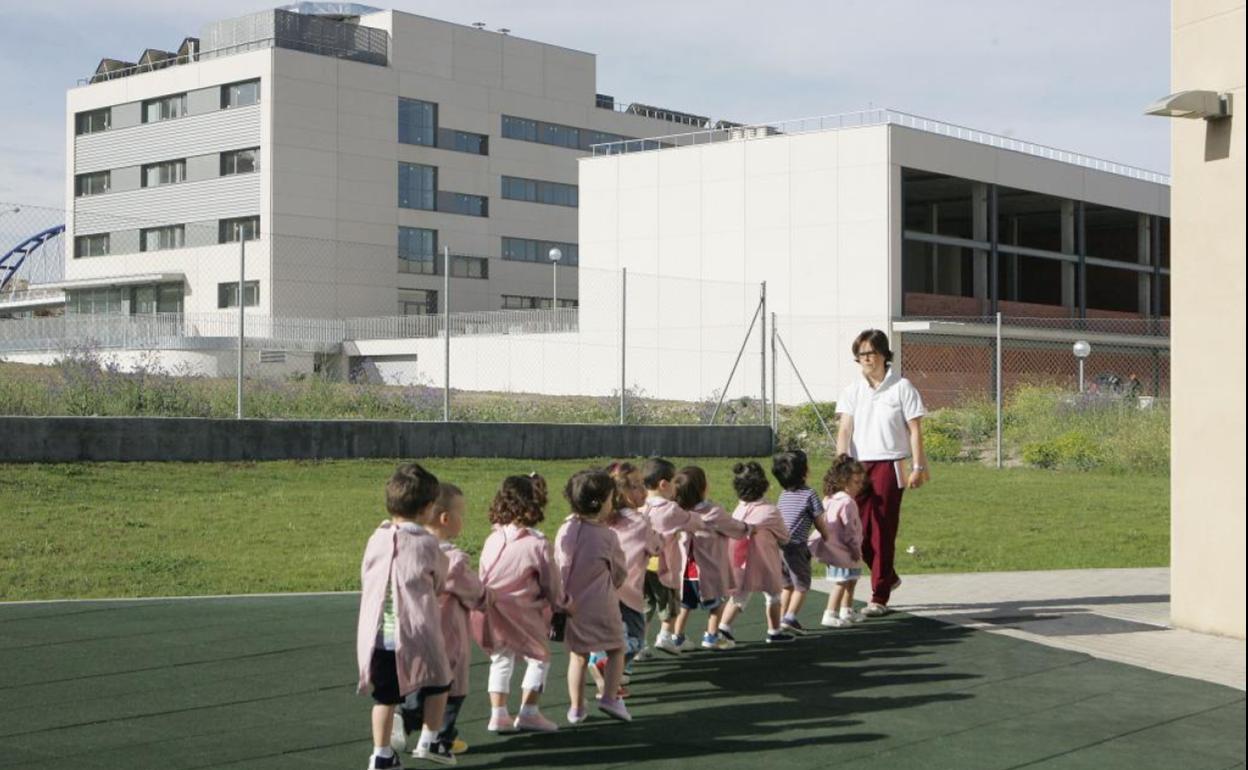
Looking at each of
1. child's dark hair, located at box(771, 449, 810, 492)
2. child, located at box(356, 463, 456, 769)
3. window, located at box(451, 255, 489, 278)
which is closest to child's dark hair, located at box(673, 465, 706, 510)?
child's dark hair, located at box(771, 449, 810, 492)

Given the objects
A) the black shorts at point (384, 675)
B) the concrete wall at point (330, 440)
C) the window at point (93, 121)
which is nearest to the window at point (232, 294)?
the window at point (93, 121)

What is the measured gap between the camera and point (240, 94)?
2404 inches

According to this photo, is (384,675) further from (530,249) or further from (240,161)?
(530,249)

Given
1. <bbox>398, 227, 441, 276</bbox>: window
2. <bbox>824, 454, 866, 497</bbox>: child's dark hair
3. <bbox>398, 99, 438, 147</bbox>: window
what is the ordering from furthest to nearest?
<bbox>398, 99, 438, 147</bbox>: window → <bbox>398, 227, 441, 276</bbox>: window → <bbox>824, 454, 866, 497</bbox>: child's dark hair

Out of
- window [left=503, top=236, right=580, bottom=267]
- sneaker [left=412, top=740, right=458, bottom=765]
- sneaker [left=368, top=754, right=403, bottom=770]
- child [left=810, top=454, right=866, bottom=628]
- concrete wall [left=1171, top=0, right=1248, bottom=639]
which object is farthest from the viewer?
window [left=503, top=236, right=580, bottom=267]

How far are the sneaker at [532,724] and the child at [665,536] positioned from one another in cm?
172

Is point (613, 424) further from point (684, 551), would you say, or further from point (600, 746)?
point (600, 746)

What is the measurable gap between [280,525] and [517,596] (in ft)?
29.2

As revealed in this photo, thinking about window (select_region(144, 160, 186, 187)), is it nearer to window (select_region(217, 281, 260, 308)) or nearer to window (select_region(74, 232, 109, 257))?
window (select_region(74, 232, 109, 257))

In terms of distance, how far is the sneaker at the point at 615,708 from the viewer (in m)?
7.43

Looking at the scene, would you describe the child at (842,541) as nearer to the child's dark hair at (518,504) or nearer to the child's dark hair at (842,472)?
the child's dark hair at (842,472)

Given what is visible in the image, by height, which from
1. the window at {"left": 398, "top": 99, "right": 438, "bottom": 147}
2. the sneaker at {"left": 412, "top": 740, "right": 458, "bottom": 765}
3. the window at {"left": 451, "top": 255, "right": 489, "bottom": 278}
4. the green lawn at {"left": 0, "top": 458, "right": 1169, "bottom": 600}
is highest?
the window at {"left": 398, "top": 99, "right": 438, "bottom": 147}

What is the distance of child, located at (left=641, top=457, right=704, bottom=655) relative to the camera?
29.1 feet

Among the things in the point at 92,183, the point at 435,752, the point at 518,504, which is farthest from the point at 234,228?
the point at 435,752
